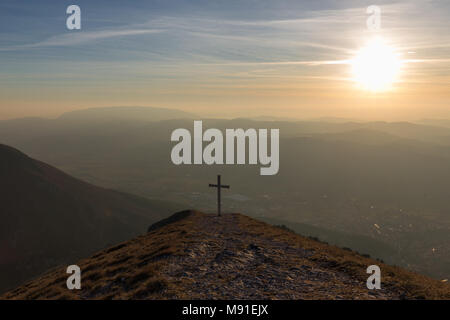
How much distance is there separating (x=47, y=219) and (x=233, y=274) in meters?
102

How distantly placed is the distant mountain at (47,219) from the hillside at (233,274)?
221 feet

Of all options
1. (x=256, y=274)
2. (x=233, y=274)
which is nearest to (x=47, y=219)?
(x=233, y=274)

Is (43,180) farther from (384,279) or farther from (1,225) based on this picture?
(384,279)

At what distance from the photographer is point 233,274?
18.4 metres

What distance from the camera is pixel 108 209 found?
128625 mm

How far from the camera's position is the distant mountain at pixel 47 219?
275 ft

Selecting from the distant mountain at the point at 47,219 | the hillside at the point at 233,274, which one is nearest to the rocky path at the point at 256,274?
the hillside at the point at 233,274

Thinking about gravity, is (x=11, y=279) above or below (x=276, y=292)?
below

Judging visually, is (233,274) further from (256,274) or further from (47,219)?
(47,219)

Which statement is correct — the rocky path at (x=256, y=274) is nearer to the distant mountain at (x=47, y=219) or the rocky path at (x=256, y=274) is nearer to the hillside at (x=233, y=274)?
the hillside at (x=233, y=274)
